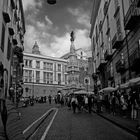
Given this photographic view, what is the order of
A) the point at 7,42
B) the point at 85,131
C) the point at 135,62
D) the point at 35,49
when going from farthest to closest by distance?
the point at 35,49
the point at 7,42
the point at 135,62
the point at 85,131

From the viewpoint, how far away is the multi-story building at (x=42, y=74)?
242ft

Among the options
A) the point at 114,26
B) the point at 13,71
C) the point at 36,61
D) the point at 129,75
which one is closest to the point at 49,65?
the point at 36,61

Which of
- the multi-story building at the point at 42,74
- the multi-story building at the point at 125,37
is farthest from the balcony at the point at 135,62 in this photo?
the multi-story building at the point at 42,74

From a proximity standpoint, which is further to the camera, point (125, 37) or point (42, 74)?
point (42, 74)

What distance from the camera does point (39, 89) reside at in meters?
74.8

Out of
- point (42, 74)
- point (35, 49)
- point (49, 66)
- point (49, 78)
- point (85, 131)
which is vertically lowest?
point (85, 131)

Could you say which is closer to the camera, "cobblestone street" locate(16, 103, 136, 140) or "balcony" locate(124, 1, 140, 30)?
"cobblestone street" locate(16, 103, 136, 140)

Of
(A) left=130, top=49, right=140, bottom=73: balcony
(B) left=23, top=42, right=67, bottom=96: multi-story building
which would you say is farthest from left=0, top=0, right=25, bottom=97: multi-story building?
(B) left=23, top=42, right=67, bottom=96: multi-story building

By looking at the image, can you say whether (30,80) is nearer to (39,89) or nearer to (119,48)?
(39,89)

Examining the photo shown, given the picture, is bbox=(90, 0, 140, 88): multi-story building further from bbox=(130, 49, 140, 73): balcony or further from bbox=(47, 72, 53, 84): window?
bbox=(47, 72, 53, 84): window

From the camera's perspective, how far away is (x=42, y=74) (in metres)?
79.8

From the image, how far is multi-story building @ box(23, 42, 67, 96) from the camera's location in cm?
7375

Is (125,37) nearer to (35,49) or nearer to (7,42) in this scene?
(7,42)

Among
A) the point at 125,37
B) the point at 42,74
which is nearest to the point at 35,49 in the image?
the point at 42,74
